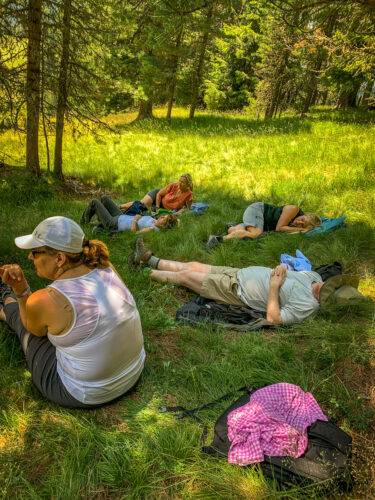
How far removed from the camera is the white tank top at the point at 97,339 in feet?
6.93

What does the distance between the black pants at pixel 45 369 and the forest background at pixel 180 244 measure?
4.0 inches

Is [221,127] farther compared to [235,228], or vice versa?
[221,127]

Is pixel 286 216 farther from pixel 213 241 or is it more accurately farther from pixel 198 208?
pixel 198 208

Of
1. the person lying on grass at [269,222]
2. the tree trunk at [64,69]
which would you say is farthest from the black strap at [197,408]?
the tree trunk at [64,69]

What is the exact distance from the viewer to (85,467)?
201 centimetres

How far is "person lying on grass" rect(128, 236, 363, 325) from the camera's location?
3.54 meters

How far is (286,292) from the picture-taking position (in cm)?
Answer: 370

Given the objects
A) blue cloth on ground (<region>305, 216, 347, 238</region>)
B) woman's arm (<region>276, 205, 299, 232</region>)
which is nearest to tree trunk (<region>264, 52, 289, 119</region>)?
woman's arm (<region>276, 205, 299, 232</region>)

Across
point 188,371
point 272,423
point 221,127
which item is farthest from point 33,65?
point 221,127

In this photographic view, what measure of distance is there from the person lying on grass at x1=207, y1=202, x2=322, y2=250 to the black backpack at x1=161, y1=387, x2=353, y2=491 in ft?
11.6

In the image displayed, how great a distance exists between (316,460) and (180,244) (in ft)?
12.4

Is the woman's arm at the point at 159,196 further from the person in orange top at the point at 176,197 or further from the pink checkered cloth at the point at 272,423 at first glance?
the pink checkered cloth at the point at 272,423

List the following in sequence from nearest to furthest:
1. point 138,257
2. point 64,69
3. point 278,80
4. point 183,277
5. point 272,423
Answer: point 272,423, point 183,277, point 138,257, point 64,69, point 278,80

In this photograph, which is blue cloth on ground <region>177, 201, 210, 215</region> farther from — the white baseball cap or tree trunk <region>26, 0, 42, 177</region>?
the white baseball cap
